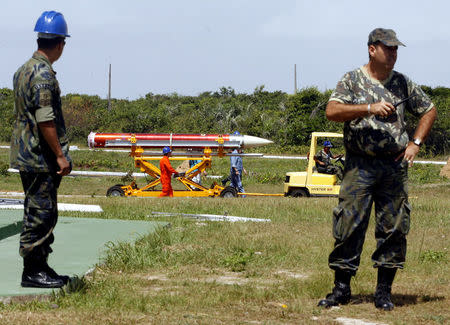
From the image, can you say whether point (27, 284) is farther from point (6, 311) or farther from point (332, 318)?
point (332, 318)

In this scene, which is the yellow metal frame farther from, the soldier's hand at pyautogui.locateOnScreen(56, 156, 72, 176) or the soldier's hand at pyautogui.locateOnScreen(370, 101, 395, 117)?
the soldier's hand at pyautogui.locateOnScreen(370, 101, 395, 117)

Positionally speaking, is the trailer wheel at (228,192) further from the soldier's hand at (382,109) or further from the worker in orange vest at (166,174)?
the soldier's hand at (382,109)

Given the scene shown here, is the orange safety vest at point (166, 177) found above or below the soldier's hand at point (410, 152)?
below

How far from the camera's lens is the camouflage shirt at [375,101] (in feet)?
17.7

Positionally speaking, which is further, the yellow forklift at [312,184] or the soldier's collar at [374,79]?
the yellow forklift at [312,184]

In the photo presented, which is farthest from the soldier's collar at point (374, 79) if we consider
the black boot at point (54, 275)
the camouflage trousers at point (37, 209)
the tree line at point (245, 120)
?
the tree line at point (245, 120)

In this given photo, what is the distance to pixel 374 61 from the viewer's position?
18.1 feet

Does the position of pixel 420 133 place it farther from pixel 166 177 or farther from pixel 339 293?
pixel 166 177

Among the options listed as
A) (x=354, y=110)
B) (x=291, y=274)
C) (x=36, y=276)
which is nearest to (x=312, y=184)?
(x=291, y=274)

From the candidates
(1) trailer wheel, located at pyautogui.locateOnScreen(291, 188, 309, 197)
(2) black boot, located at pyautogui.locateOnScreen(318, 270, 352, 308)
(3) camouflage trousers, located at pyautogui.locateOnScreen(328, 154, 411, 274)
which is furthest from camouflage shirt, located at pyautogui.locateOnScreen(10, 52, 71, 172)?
(1) trailer wheel, located at pyautogui.locateOnScreen(291, 188, 309, 197)

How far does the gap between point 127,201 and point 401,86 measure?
28.7 feet

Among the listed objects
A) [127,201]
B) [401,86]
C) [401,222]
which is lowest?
[127,201]

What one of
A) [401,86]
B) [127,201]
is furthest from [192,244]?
[127,201]

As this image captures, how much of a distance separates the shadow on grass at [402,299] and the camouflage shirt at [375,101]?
1137 mm
